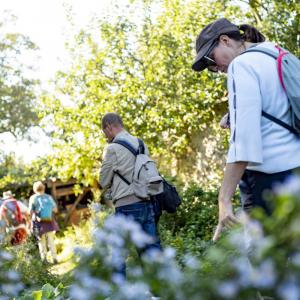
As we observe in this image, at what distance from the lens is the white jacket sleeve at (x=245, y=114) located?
222 cm

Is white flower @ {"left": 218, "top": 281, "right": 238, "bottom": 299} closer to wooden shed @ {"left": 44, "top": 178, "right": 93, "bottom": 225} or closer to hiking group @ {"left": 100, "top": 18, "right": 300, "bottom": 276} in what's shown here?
hiking group @ {"left": 100, "top": 18, "right": 300, "bottom": 276}

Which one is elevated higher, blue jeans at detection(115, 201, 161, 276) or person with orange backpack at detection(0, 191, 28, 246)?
blue jeans at detection(115, 201, 161, 276)

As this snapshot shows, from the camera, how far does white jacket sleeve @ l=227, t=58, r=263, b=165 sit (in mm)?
2225

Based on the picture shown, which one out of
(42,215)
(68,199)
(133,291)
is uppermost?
(133,291)

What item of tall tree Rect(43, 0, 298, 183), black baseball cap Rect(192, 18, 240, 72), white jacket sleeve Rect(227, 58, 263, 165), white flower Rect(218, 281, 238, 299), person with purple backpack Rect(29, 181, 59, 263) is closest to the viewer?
white flower Rect(218, 281, 238, 299)

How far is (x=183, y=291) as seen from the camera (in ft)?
4.25

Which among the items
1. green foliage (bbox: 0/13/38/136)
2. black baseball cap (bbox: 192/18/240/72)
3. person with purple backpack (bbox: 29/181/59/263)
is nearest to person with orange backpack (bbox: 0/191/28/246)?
person with purple backpack (bbox: 29/181/59/263)

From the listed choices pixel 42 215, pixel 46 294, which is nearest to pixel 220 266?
pixel 46 294

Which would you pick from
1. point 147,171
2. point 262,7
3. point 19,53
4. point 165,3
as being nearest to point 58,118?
point 165,3

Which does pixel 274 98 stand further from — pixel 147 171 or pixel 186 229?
pixel 186 229

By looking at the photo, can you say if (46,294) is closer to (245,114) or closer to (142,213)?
(142,213)

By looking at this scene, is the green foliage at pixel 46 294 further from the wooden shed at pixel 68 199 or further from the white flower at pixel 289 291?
the wooden shed at pixel 68 199

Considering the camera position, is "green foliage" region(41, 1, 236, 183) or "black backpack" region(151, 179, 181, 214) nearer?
"black backpack" region(151, 179, 181, 214)

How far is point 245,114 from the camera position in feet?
7.36
